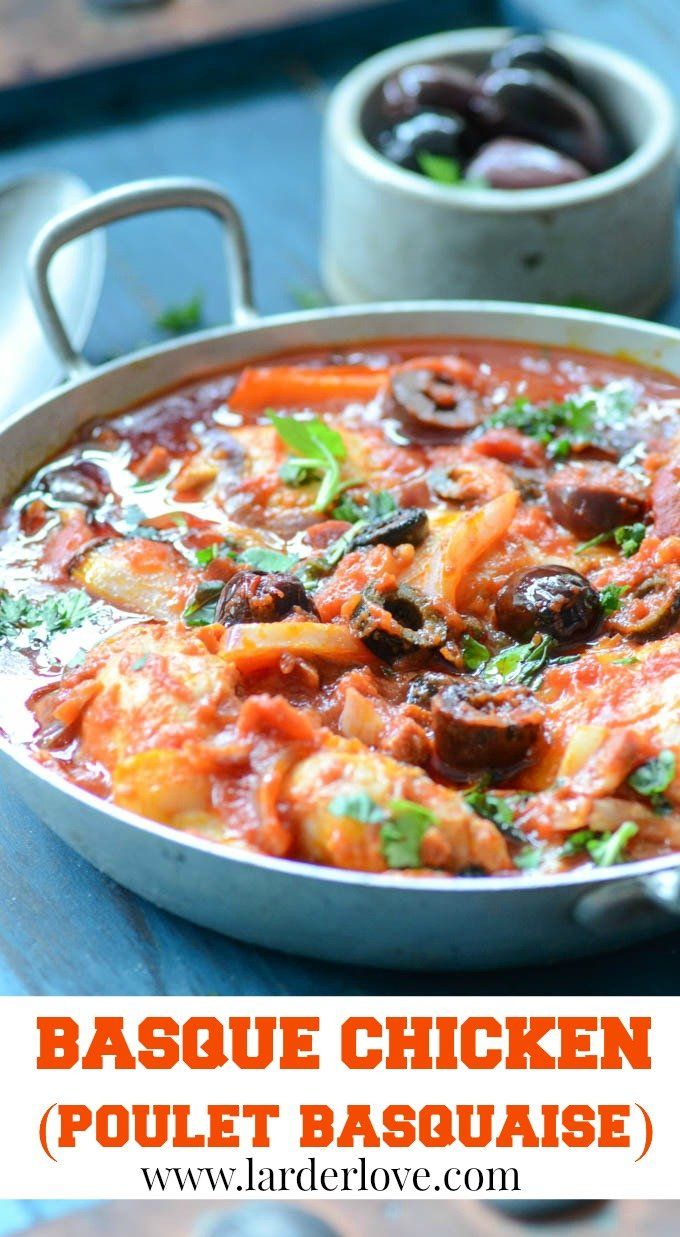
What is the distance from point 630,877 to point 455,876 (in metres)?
0.36

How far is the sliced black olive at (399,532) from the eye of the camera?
3.58 meters

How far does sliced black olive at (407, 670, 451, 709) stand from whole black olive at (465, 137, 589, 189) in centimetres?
251

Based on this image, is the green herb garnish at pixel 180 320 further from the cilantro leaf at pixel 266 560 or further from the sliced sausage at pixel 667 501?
the sliced sausage at pixel 667 501

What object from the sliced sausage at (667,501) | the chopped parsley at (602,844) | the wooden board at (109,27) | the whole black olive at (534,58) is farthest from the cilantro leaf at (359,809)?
the wooden board at (109,27)

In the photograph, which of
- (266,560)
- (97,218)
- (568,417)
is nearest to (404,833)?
(266,560)

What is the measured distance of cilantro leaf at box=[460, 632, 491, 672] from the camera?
3363mm

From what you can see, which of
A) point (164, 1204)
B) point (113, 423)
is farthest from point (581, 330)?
point (164, 1204)

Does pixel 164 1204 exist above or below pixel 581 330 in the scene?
below

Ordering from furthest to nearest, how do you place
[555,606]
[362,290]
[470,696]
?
[362,290] < [555,606] < [470,696]

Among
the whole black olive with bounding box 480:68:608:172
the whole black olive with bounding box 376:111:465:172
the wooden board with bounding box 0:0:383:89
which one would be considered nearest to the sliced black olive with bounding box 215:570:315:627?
the whole black olive with bounding box 376:111:465:172

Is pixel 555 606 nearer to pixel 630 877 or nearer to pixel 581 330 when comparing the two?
pixel 630 877

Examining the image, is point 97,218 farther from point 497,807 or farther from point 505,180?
point 497,807

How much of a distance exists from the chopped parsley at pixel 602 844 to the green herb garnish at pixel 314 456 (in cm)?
136

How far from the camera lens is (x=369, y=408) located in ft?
14.2
